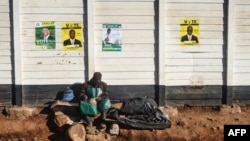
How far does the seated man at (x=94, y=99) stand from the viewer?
27.3 ft

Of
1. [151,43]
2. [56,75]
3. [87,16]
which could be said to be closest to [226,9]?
[151,43]

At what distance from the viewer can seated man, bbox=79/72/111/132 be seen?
8312 mm

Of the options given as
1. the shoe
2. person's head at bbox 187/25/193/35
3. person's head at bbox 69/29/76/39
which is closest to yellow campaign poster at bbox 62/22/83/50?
person's head at bbox 69/29/76/39

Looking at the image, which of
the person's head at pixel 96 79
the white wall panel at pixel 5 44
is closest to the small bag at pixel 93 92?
the person's head at pixel 96 79

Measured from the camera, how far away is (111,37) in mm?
8844

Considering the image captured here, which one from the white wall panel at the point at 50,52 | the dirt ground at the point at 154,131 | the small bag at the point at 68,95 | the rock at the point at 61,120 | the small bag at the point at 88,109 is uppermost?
the white wall panel at the point at 50,52

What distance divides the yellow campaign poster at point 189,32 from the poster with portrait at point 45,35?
2.65 metres

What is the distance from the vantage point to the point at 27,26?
8703 mm

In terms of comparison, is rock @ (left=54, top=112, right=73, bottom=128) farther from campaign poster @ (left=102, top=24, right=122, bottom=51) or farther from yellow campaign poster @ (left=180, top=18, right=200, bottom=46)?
yellow campaign poster @ (left=180, top=18, right=200, bottom=46)

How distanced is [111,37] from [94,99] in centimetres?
134

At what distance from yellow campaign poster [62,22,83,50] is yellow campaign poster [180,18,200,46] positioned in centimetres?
210

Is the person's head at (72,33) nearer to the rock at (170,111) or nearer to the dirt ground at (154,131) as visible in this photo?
the dirt ground at (154,131)

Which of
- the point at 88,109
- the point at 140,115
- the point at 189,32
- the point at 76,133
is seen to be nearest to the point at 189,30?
the point at 189,32

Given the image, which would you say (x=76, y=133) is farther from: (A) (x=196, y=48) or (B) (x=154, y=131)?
(A) (x=196, y=48)
